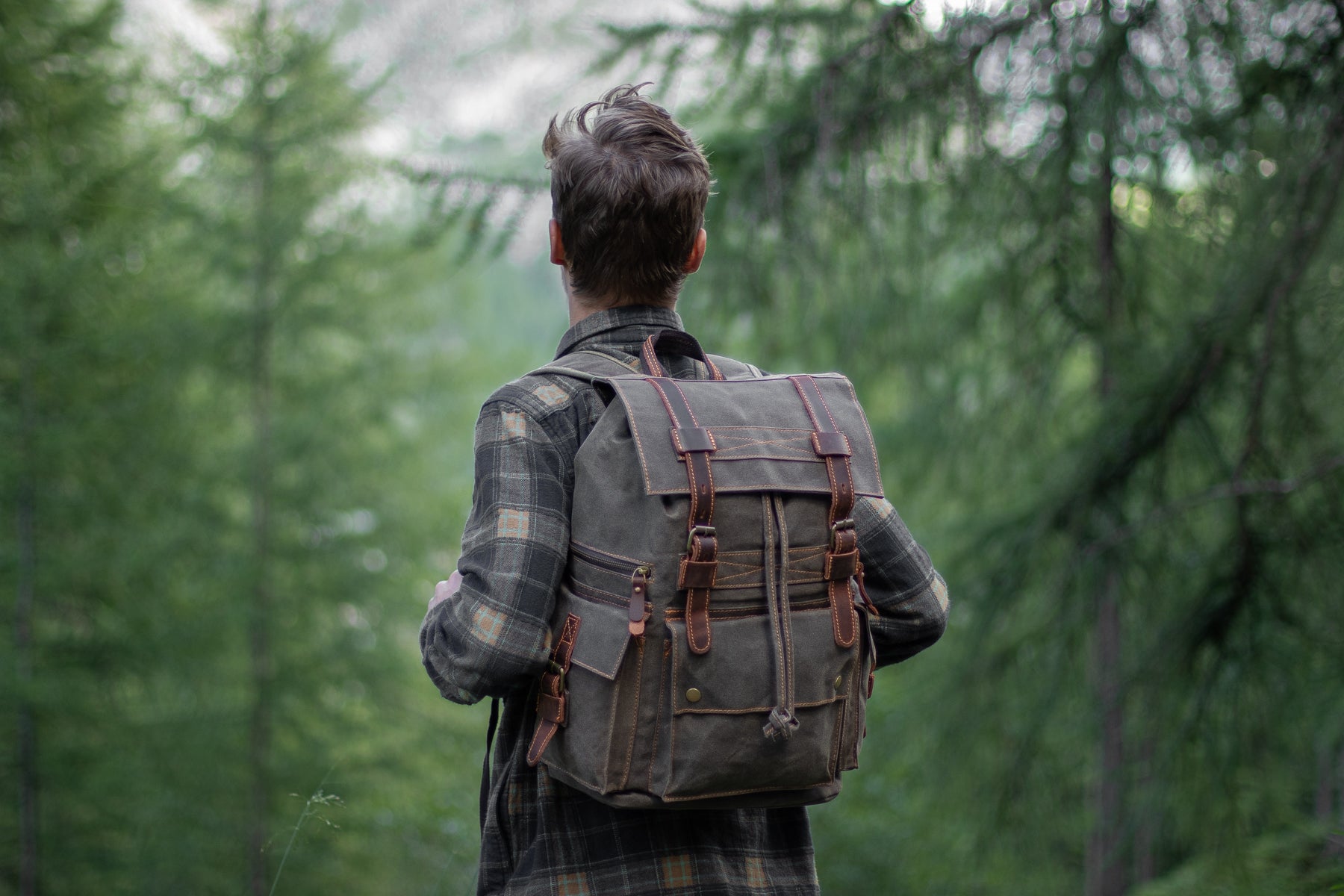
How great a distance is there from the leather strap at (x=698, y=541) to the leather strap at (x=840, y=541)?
15cm

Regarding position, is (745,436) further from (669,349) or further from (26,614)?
(26,614)

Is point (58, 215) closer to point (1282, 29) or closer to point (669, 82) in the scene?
point (669, 82)

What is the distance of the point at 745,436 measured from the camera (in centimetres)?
121

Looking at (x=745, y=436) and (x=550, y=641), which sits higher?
(x=745, y=436)

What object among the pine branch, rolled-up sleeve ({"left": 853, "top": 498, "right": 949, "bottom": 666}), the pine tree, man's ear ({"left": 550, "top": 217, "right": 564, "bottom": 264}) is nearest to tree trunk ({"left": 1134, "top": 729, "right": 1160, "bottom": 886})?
the pine tree

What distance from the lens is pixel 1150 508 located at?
3.11 meters

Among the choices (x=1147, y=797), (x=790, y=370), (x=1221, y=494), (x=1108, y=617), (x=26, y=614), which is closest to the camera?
(x=1221, y=494)

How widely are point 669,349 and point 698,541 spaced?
34cm

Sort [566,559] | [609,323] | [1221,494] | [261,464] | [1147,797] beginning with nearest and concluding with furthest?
[566,559] < [609,323] < [1221,494] < [1147,797] < [261,464]

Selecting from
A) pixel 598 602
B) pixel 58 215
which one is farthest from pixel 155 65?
pixel 598 602

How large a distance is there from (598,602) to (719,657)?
0.50 feet

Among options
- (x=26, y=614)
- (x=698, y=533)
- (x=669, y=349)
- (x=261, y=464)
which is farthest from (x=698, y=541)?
(x=261, y=464)

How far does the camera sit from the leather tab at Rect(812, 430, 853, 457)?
124 centimetres

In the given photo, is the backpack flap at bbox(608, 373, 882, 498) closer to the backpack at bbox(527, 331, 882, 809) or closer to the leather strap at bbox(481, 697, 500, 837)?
the backpack at bbox(527, 331, 882, 809)
